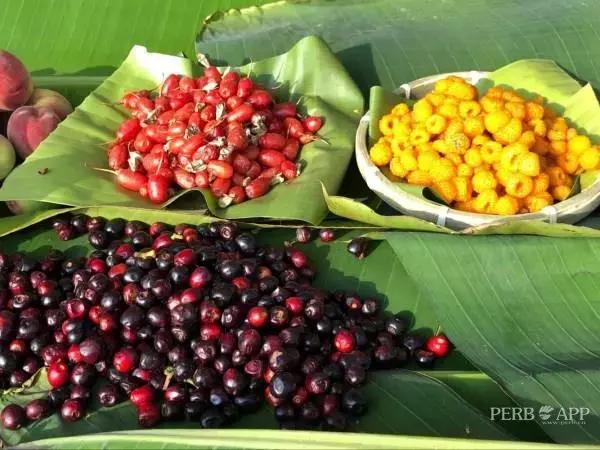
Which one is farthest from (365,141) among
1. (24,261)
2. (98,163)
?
(24,261)

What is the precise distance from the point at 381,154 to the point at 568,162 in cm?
59

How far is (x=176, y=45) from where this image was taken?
2834mm

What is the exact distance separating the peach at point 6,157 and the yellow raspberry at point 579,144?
2.00 meters

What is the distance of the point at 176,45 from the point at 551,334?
6.58ft

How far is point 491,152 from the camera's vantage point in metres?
1.93

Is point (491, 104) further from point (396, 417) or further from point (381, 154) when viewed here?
Result: point (396, 417)

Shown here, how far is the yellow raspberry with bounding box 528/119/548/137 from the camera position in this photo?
200 centimetres

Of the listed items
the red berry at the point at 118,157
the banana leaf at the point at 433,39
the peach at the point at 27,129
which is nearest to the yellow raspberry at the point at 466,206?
the banana leaf at the point at 433,39

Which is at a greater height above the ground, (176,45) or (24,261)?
(176,45)

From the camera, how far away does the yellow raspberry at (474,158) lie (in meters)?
1.94

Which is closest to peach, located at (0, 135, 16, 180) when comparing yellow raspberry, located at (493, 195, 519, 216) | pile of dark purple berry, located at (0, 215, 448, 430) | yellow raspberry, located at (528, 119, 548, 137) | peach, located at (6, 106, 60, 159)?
peach, located at (6, 106, 60, 159)

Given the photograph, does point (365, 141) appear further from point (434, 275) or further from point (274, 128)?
point (434, 275)

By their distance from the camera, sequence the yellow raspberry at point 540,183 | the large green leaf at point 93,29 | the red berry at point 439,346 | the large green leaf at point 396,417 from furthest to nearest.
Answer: the large green leaf at point 93,29 → the yellow raspberry at point 540,183 → the red berry at point 439,346 → the large green leaf at point 396,417

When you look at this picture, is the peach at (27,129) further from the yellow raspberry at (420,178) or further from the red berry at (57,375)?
the yellow raspberry at (420,178)
